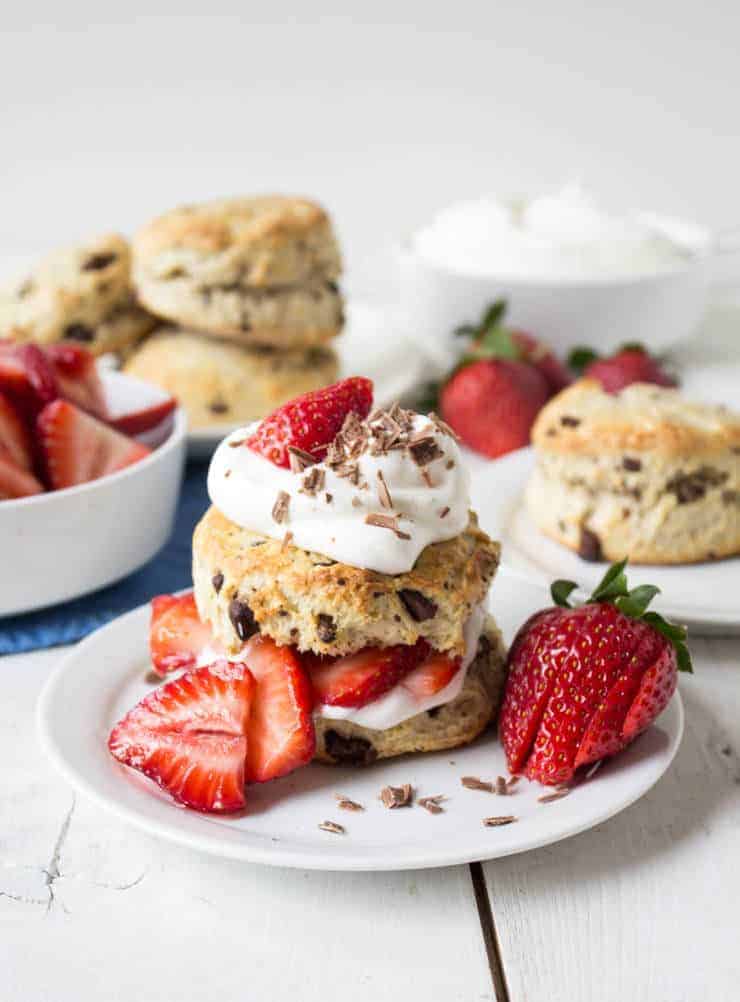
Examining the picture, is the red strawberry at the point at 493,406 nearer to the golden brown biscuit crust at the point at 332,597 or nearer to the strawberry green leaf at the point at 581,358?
the strawberry green leaf at the point at 581,358

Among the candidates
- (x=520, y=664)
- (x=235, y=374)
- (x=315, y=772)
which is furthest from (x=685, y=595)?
(x=235, y=374)

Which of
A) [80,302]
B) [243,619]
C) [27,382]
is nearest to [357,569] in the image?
[243,619]

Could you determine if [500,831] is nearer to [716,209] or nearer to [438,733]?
[438,733]

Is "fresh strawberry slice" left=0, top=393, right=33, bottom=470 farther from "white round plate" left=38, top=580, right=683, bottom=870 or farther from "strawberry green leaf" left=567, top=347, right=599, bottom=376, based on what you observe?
"strawberry green leaf" left=567, top=347, right=599, bottom=376

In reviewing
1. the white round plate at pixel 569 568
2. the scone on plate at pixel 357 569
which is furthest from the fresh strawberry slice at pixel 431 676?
the white round plate at pixel 569 568

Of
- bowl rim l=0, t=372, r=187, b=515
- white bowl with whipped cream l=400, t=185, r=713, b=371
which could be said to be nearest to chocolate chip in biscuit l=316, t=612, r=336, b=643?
bowl rim l=0, t=372, r=187, b=515

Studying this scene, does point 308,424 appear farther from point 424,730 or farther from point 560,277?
point 560,277
